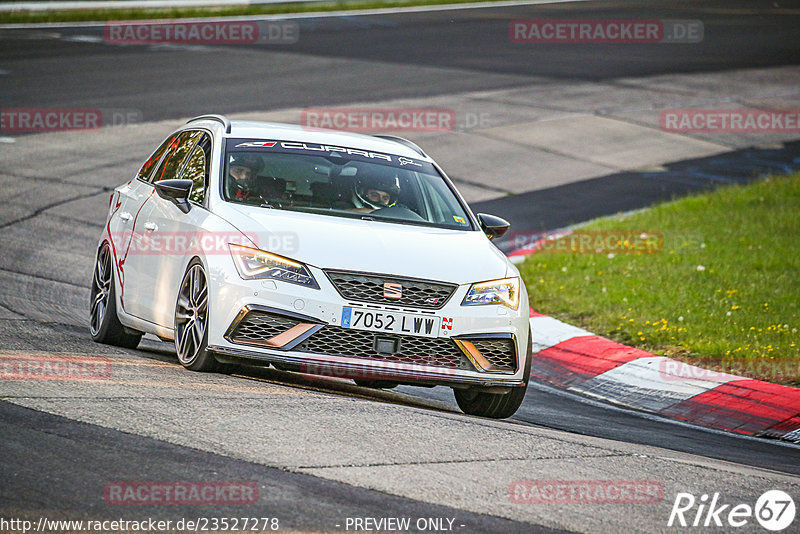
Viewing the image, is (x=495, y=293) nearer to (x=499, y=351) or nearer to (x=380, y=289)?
(x=499, y=351)

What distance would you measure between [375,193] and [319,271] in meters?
1.41

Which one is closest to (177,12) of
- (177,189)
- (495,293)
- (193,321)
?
(177,189)

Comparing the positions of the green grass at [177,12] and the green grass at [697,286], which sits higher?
the green grass at [177,12]

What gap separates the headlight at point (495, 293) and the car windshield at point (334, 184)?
84 centimetres

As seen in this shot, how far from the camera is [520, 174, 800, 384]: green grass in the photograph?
34.7ft

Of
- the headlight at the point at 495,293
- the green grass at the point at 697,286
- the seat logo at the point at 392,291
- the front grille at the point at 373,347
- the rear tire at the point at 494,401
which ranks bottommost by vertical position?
the green grass at the point at 697,286

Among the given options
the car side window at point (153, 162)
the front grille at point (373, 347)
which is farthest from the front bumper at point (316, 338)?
the car side window at point (153, 162)

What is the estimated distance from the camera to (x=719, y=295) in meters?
12.1

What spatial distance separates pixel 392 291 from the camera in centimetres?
732

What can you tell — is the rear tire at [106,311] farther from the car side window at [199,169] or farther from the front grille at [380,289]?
the front grille at [380,289]

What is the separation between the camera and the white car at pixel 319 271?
7.25 m

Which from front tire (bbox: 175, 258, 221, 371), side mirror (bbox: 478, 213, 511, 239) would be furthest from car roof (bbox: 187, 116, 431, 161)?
front tire (bbox: 175, 258, 221, 371)

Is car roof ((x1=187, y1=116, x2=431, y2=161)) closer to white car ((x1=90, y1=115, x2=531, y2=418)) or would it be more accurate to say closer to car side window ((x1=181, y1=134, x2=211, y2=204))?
white car ((x1=90, y1=115, x2=531, y2=418))

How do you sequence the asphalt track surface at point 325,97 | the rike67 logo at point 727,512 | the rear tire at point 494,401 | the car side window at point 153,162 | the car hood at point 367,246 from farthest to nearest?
the car side window at point 153,162
the rear tire at point 494,401
the car hood at point 367,246
the rike67 logo at point 727,512
the asphalt track surface at point 325,97
